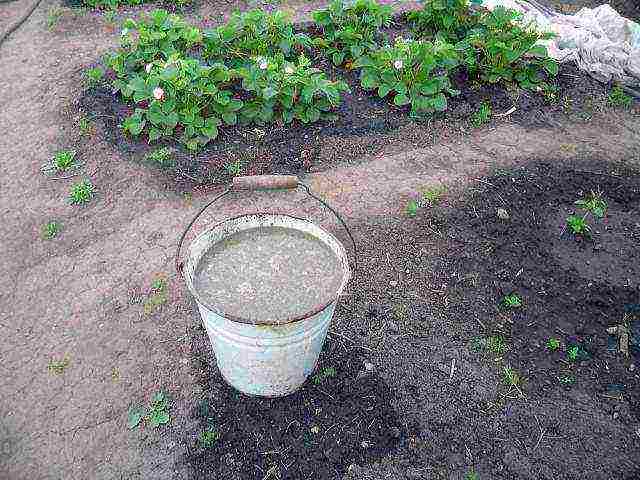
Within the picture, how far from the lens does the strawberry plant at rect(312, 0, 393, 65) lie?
16.2 feet

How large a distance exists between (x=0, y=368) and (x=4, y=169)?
1846 mm

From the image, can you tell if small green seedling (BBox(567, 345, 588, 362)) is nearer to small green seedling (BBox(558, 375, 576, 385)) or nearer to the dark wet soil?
small green seedling (BBox(558, 375, 576, 385))

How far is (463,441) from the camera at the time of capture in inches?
103

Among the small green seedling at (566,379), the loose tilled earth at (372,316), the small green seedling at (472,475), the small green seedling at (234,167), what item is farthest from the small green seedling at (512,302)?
the small green seedling at (234,167)

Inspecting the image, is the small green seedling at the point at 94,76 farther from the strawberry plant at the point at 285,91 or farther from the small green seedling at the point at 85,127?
the strawberry plant at the point at 285,91

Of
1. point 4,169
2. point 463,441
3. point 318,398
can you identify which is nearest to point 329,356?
point 318,398

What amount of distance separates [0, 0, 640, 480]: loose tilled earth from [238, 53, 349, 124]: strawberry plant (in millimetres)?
244

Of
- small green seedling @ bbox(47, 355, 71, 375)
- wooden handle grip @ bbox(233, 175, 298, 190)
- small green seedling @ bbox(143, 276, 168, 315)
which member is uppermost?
wooden handle grip @ bbox(233, 175, 298, 190)

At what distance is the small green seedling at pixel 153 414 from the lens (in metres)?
2.63

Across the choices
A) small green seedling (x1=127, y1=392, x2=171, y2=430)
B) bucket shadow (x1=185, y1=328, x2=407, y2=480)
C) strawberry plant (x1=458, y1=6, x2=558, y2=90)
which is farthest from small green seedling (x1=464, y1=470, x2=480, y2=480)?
strawberry plant (x1=458, y1=6, x2=558, y2=90)

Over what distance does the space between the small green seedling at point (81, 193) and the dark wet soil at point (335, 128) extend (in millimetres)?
437

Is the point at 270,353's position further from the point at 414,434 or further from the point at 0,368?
the point at 0,368

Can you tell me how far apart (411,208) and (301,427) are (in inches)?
69.9

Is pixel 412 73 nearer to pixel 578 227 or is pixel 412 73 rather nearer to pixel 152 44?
pixel 578 227
